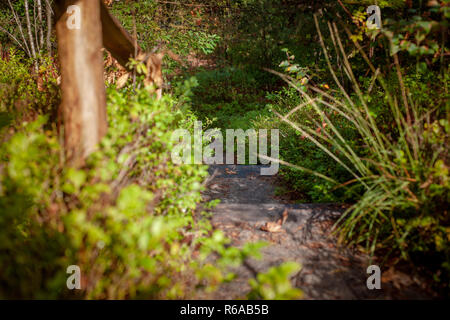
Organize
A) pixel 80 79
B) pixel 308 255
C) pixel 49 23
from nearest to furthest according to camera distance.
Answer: pixel 80 79 < pixel 308 255 < pixel 49 23

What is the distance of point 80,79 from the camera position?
2.11m

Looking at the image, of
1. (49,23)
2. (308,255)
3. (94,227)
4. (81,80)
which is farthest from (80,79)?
(49,23)

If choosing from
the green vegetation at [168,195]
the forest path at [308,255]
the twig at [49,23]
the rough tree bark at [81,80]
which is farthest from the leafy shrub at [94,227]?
the twig at [49,23]

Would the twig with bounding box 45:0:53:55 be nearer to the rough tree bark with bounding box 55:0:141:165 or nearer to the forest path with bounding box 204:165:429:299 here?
the rough tree bark with bounding box 55:0:141:165

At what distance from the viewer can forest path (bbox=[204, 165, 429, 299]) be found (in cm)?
214

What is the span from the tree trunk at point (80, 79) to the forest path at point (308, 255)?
3.12 feet

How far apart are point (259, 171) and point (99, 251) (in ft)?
12.6

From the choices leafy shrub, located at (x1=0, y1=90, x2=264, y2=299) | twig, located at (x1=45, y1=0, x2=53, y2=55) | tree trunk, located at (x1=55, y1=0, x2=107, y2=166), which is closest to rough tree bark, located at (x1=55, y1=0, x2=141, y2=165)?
tree trunk, located at (x1=55, y1=0, x2=107, y2=166)

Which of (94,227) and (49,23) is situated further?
(49,23)

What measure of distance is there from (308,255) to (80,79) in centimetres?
223

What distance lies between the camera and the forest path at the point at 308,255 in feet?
7.03

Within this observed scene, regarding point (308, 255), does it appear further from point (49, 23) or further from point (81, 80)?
point (49, 23)
